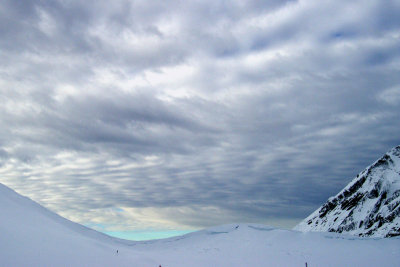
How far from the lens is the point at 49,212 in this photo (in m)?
43.2

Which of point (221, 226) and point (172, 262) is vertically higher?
point (221, 226)

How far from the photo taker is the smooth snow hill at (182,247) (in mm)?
28277

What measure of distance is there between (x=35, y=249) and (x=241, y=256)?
2373 centimetres

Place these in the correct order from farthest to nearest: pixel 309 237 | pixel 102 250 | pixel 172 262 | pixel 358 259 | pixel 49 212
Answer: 1. pixel 309 237
2. pixel 49 212
3. pixel 358 259
4. pixel 172 262
5. pixel 102 250

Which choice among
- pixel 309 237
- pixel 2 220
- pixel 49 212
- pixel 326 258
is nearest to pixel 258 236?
pixel 309 237

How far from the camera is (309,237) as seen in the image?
4697cm

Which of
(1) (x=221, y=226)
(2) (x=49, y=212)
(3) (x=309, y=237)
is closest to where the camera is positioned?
(2) (x=49, y=212)

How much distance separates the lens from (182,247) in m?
47.0

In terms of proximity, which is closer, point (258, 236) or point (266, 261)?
point (266, 261)

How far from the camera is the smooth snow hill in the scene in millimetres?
28277

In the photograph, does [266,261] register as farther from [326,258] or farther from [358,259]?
[358,259]

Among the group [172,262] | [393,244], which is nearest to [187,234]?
[172,262]

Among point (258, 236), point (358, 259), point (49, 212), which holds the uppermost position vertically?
point (49, 212)

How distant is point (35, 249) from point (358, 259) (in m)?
34.6
